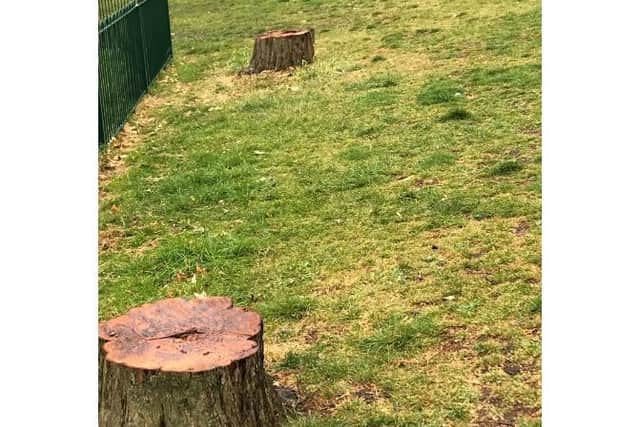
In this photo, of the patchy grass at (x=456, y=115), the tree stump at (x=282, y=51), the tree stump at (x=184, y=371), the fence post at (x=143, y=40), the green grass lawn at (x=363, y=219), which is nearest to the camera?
the tree stump at (x=184, y=371)

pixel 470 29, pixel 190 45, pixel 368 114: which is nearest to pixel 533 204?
pixel 368 114

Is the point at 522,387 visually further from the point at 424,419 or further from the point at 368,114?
the point at 368,114

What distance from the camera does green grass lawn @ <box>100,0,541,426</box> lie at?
12.8 ft

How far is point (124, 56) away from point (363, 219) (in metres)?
4.42

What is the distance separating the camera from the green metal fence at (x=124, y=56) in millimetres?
8219

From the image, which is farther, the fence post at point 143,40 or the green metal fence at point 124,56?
the fence post at point 143,40

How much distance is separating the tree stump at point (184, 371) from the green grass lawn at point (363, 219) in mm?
517

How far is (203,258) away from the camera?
531 cm

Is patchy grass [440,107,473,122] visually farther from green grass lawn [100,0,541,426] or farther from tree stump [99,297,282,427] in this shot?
tree stump [99,297,282,427]

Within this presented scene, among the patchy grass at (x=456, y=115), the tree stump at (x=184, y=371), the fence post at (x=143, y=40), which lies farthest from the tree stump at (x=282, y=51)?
the tree stump at (x=184, y=371)

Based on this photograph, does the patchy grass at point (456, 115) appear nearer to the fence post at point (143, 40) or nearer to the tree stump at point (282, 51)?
the tree stump at point (282, 51)

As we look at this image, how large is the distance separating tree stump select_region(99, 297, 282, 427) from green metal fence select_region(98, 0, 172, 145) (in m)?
4.74

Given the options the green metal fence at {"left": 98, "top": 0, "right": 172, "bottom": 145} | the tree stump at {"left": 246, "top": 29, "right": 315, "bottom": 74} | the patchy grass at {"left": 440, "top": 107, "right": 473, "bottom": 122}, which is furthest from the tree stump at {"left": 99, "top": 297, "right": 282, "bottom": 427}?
the tree stump at {"left": 246, "top": 29, "right": 315, "bottom": 74}

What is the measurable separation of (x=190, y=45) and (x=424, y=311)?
31.6ft
